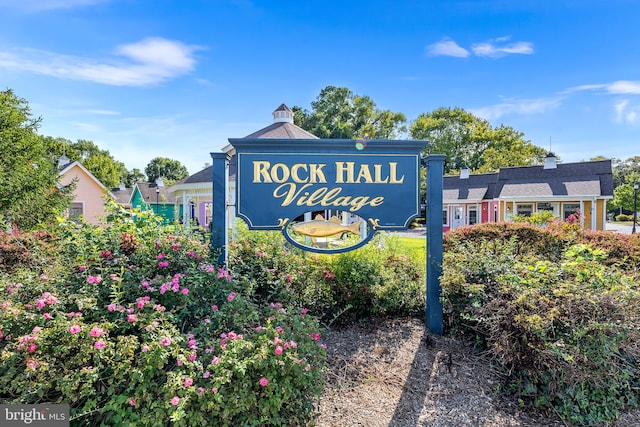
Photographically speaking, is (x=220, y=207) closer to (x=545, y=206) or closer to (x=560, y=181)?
(x=545, y=206)

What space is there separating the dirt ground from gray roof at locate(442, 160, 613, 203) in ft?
71.5

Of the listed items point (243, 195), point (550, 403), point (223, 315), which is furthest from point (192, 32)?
point (550, 403)

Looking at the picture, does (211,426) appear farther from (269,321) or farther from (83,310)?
(83,310)

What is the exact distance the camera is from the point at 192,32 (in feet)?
22.1

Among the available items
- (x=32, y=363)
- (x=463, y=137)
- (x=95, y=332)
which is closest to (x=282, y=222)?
(x=95, y=332)

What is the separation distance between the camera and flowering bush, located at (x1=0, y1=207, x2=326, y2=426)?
182 cm

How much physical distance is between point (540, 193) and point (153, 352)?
2446 cm

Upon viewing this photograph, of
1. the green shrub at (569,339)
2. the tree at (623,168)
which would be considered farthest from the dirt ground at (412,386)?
the tree at (623,168)

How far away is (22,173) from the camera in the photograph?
27.1 ft

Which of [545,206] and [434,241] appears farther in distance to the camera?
[545,206]

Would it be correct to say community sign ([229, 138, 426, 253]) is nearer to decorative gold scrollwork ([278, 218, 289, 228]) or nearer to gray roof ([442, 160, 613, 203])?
decorative gold scrollwork ([278, 218, 289, 228])

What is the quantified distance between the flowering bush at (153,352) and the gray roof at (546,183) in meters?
23.4

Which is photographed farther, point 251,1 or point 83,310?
point 251,1

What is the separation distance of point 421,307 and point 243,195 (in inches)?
98.0
